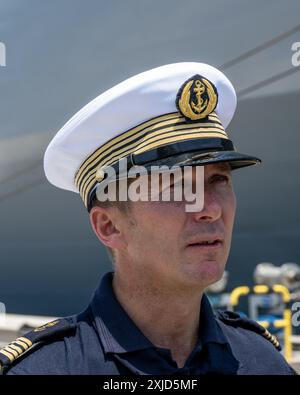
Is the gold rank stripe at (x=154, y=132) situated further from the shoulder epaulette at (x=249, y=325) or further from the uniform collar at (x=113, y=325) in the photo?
the shoulder epaulette at (x=249, y=325)

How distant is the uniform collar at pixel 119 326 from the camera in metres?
0.86

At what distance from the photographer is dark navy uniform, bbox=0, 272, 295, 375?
33.4 inches

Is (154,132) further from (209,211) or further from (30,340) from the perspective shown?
(30,340)

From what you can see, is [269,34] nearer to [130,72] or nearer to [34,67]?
[130,72]

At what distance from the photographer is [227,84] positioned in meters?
1.00

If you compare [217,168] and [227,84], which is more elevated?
[227,84]

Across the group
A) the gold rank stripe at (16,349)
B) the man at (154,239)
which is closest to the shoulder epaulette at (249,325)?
the man at (154,239)

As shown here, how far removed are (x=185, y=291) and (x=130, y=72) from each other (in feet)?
18.4

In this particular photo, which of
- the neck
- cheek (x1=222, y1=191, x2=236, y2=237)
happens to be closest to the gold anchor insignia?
cheek (x1=222, y1=191, x2=236, y2=237)

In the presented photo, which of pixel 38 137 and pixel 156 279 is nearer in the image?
pixel 156 279

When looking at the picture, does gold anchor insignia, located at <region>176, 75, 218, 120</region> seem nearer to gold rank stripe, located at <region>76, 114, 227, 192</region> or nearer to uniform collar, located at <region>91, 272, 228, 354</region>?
gold rank stripe, located at <region>76, 114, 227, 192</region>

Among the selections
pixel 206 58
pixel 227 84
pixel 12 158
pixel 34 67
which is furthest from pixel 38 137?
pixel 227 84

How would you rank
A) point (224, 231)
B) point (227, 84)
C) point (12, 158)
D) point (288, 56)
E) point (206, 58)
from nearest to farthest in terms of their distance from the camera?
point (224, 231), point (227, 84), point (288, 56), point (206, 58), point (12, 158)

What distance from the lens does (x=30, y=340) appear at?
2.94ft
